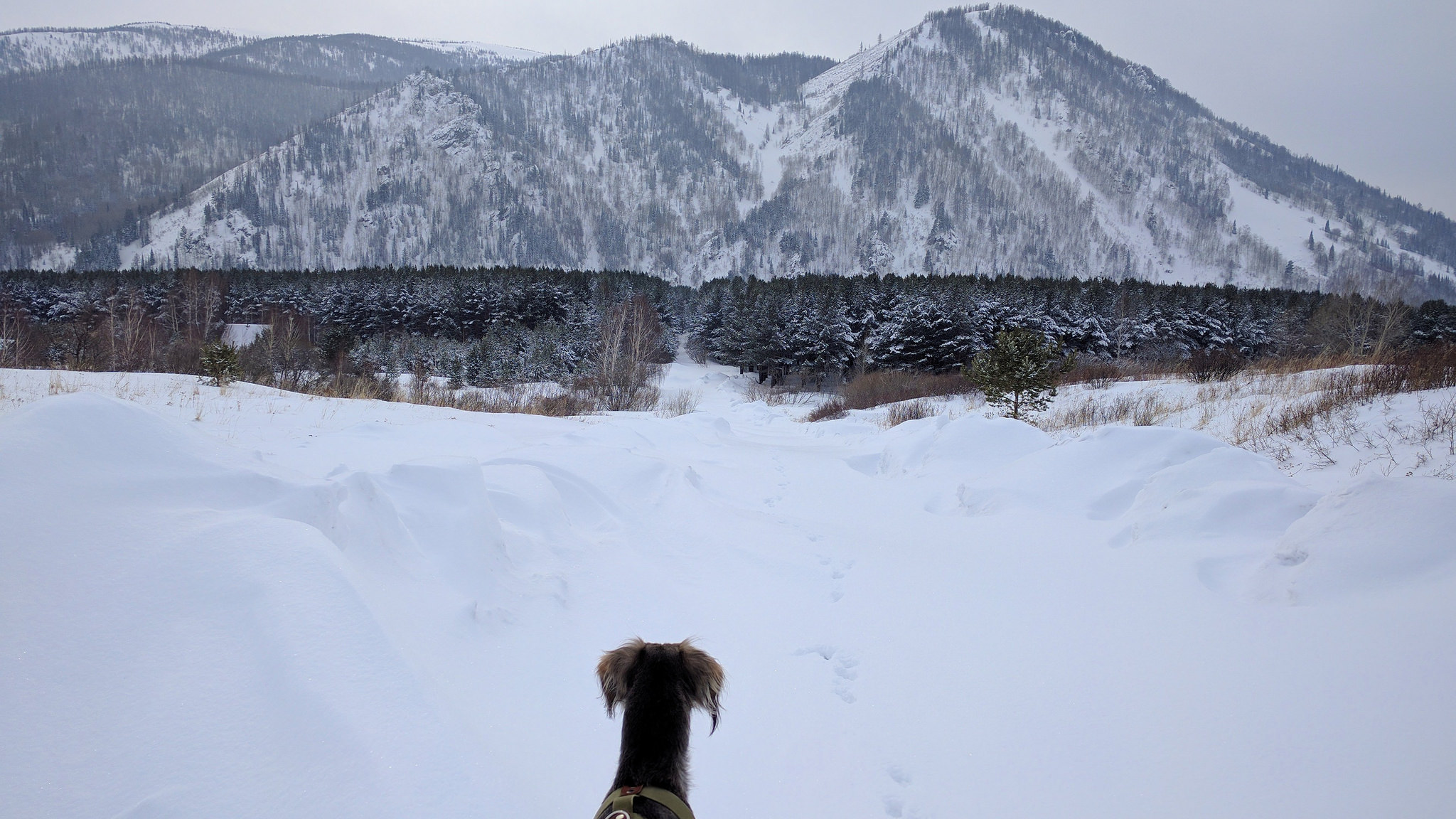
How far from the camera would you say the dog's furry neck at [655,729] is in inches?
64.5

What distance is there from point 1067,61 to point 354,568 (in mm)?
223275

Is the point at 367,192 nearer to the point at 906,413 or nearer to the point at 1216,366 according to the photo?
the point at 906,413

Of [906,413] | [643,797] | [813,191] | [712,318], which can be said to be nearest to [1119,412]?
[906,413]

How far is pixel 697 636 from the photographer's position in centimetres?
345

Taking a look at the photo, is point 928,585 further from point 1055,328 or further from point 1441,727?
point 1055,328

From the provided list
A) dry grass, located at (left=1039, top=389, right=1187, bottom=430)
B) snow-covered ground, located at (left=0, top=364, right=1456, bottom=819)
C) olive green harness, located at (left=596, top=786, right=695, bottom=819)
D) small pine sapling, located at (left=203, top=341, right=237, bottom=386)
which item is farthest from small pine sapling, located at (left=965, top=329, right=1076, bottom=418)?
small pine sapling, located at (left=203, top=341, right=237, bottom=386)

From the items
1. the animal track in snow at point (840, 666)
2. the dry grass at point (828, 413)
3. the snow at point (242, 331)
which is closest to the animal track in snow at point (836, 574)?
the animal track in snow at point (840, 666)

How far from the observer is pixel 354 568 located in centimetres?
276

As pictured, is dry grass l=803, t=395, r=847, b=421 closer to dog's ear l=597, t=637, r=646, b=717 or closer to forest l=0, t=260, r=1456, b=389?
forest l=0, t=260, r=1456, b=389

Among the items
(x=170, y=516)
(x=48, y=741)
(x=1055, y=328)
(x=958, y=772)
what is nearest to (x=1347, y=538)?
(x=958, y=772)

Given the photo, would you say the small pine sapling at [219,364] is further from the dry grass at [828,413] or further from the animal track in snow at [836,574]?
the dry grass at [828,413]

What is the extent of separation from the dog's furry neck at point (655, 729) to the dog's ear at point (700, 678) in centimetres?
3

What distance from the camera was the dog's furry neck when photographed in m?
1.64

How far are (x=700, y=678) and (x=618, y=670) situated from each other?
286mm
